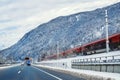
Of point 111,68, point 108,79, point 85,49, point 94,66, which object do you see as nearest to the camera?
point 108,79

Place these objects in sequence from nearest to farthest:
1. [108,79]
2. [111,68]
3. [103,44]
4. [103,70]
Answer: [108,79]
[111,68]
[103,70]
[103,44]

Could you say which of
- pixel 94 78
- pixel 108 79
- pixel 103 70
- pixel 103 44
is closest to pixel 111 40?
pixel 103 44

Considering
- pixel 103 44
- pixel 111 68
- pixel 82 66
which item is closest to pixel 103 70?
pixel 111 68

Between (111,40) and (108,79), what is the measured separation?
115ft

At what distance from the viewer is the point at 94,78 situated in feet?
95.9

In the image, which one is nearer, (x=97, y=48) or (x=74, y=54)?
(x=97, y=48)

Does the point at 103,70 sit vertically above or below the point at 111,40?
below

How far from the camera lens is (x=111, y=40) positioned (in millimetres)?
59031

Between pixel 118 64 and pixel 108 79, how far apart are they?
14.9 ft

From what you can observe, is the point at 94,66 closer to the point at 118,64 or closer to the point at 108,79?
the point at 118,64

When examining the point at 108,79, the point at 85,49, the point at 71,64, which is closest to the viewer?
the point at 108,79

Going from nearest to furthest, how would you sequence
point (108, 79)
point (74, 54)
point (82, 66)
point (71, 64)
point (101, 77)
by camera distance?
point (108, 79), point (101, 77), point (82, 66), point (71, 64), point (74, 54)

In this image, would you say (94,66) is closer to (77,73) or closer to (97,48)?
(77,73)

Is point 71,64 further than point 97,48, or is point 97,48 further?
point 97,48
